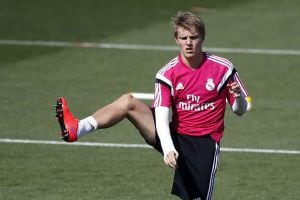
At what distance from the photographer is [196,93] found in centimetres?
986

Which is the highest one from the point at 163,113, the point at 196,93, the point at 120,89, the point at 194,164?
the point at 196,93

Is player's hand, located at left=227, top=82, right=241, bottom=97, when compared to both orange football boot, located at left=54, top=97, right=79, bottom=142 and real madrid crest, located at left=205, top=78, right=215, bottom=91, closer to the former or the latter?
real madrid crest, located at left=205, top=78, right=215, bottom=91

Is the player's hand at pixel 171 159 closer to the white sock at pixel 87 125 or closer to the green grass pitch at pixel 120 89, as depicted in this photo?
the white sock at pixel 87 125

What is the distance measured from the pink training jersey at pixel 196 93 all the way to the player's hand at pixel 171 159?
0.61m

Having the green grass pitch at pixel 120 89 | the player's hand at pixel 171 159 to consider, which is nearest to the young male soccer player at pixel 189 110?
the player's hand at pixel 171 159

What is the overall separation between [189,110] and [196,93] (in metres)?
0.19

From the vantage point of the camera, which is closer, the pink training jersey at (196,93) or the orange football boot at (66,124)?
the pink training jersey at (196,93)

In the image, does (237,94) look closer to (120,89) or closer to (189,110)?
(189,110)

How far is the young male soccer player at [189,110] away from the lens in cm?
976

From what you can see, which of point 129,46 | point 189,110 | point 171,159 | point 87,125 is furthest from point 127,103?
point 129,46

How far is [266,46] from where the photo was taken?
19.7 m

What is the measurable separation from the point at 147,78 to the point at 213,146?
7.44m

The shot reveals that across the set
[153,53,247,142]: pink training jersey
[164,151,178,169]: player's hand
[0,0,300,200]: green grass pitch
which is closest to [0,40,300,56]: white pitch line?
[0,0,300,200]: green grass pitch

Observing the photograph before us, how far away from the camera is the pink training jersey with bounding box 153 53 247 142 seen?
32.3 ft
